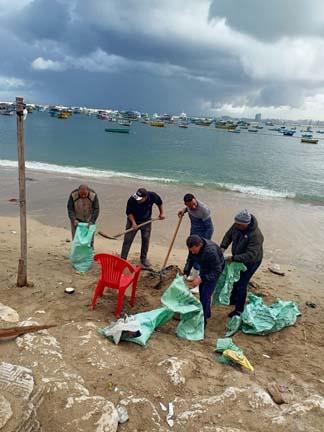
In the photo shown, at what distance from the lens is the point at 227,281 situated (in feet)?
16.5

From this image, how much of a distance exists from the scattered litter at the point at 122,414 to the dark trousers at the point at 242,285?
255 centimetres

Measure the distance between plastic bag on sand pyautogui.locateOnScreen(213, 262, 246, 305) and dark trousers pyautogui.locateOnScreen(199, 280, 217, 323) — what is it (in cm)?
45

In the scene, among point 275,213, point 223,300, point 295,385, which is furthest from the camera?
point 275,213

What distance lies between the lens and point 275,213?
12992mm

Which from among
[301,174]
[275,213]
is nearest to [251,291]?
[275,213]

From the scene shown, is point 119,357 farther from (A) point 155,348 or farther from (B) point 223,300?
(B) point 223,300

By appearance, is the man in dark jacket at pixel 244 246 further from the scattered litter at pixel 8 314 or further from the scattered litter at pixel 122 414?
the scattered litter at pixel 8 314

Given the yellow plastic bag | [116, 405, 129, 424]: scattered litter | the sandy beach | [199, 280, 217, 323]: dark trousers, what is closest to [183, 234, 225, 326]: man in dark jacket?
[199, 280, 217, 323]: dark trousers

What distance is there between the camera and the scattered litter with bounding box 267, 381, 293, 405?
3.32 m

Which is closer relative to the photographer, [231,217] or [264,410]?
[264,410]

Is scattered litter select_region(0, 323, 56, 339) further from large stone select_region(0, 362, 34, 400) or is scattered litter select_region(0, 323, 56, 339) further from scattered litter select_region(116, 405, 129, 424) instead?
scattered litter select_region(116, 405, 129, 424)

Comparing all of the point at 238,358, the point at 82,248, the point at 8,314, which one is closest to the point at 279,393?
the point at 238,358

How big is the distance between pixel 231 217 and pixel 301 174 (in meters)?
15.6

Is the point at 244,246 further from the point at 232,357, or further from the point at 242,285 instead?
the point at 232,357
